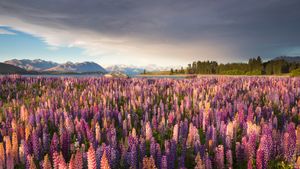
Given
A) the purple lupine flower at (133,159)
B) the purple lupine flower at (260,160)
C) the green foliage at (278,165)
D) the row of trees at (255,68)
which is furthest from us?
the row of trees at (255,68)

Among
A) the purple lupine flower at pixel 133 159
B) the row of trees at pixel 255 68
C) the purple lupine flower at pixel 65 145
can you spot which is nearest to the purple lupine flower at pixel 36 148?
the purple lupine flower at pixel 65 145

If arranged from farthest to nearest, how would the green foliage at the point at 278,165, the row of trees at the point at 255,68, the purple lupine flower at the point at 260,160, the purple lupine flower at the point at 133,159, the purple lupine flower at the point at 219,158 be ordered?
the row of trees at the point at 255,68, the green foliage at the point at 278,165, the purple lupine flower at the point at 219,158, the purple lupine flower at the point at 133,159, the purple lupine flower at the point at 260,160

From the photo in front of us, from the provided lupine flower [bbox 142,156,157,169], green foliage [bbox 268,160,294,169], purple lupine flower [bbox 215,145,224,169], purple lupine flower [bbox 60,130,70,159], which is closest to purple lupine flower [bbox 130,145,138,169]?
lupine flower [bbox 142,156,157,169]

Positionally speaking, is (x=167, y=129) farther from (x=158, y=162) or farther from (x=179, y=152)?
(x=158, y=162)

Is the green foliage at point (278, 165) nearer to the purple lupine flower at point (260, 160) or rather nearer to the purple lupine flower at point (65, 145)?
the purple lupine flower at point (260, 160)

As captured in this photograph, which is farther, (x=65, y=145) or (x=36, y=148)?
(x=65, y=145)

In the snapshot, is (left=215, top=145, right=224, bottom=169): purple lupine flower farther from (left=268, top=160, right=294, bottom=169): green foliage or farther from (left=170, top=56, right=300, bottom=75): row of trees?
(left=170, top=56, right=300, bottom=75): row of trees

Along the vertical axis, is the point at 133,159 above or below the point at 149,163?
below

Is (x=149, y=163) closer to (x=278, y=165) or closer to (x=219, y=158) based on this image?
(x=219, y=158)

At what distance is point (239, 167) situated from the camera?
527 cm

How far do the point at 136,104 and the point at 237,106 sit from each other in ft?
10.6

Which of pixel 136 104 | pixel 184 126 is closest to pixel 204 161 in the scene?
pixel 184 126

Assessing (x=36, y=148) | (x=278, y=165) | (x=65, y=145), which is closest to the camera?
(x=278, y=165)

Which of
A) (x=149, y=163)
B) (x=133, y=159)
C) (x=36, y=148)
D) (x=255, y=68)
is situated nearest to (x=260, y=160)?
(x=149, y=163)
